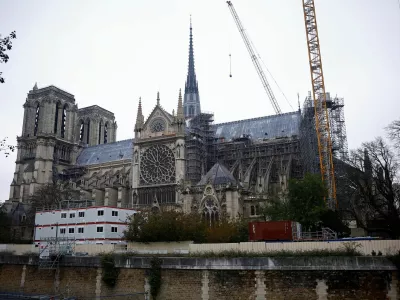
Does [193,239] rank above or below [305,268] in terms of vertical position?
above

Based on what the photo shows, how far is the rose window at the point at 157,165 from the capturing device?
205 ft

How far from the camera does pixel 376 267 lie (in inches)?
809

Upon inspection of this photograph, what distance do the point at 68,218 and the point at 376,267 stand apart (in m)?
31.9

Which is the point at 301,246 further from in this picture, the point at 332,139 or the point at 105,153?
the point at 105,153

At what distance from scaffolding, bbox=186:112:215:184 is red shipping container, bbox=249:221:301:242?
29282 millimetres

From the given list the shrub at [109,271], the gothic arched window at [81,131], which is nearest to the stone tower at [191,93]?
the gothic arched window at [81,131]

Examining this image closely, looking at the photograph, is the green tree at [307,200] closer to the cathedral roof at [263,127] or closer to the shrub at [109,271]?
the shrub at [109,271]

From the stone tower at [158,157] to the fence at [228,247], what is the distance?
23.7 metres

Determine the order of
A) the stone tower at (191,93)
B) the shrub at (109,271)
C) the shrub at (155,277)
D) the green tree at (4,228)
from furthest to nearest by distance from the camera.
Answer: the stone tower at (191,93)
the green tree at (4,228)
the shrub at (109,271)
the shrub at (155,277)

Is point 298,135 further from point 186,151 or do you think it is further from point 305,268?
point 305,268

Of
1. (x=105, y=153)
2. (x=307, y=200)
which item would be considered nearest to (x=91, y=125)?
(x=105, y=153)

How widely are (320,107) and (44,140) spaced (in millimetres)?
54278

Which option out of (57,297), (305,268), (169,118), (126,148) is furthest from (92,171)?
(305,268)

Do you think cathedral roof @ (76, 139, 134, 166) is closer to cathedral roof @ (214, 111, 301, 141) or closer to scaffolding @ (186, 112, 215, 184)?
scaffolding @ (186, 112, 215, 184)
